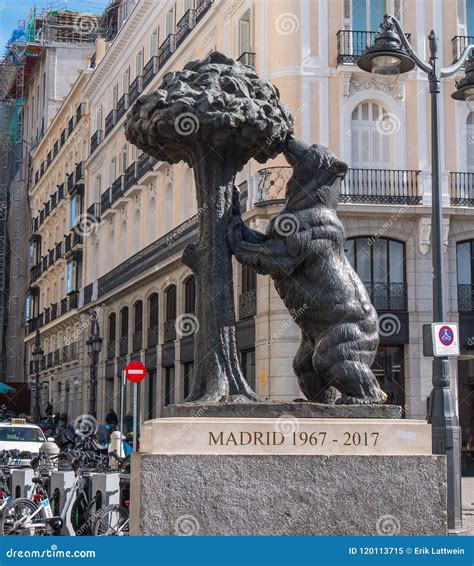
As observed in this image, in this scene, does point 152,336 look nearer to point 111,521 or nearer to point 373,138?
point 373,138

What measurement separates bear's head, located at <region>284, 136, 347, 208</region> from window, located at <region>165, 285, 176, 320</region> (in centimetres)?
2700

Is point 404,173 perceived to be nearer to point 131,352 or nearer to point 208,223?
point 131,352

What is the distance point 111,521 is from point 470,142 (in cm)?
1962

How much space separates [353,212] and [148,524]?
20542 mm

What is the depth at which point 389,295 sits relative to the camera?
26438 millimetres

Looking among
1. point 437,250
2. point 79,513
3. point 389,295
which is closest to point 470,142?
point 389,295

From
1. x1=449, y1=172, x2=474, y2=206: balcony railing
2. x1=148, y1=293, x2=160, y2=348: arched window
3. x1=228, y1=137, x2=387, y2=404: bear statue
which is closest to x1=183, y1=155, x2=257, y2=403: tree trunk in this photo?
x1=228, y1=137, x2=387, y2=404: bear statue

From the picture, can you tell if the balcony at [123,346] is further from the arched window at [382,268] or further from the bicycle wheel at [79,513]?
the bicycle wheel at [79,513]

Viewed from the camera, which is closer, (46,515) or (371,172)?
(46,515)

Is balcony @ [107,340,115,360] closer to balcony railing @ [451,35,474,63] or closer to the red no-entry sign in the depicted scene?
the red no-entry sign

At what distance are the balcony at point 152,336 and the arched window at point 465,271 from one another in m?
12.7

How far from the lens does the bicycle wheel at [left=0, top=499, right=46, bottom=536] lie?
11.3m

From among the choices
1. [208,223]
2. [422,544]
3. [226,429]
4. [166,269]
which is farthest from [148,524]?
[166,269]

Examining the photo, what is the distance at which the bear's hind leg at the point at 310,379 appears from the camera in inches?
289
